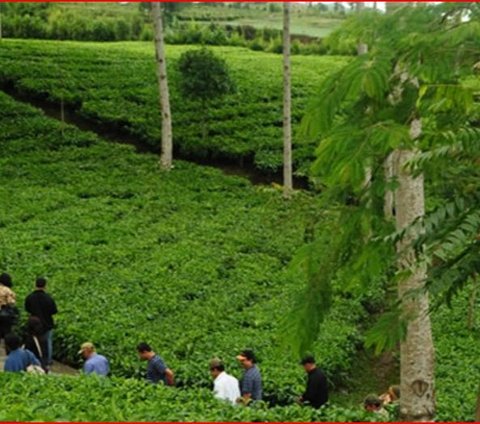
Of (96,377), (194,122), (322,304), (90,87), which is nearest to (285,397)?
(96,377)

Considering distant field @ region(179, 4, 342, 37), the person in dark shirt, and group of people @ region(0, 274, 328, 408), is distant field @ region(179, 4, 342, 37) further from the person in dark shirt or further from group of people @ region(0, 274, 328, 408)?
group of people @ region(0, 274, 328, 408)

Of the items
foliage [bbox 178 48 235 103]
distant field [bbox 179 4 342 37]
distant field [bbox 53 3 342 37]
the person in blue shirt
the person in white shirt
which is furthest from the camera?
distant field [bbox 53 3 342 37]

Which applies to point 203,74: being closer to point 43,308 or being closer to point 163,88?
point 163,88

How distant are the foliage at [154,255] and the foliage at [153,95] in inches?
61.2

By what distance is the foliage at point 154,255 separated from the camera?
13.1m

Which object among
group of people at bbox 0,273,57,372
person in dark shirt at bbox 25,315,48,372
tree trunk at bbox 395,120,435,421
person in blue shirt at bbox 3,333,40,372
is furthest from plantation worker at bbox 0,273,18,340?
tree trunk at bbox 395,120,435,421

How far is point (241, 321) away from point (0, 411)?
6.31m

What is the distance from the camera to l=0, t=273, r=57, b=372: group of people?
1059 cm

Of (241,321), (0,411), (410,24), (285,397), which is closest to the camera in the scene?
(410,24)

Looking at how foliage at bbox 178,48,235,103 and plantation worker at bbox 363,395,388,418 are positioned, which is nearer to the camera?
plantation worker at bbox 363,395,388,418

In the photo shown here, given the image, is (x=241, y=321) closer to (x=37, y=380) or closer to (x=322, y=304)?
(x=37, y=380)

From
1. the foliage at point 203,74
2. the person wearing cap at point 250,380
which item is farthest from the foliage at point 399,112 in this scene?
the foliage at point 203,74

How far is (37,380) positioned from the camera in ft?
32.1

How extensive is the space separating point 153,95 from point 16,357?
69.1 feet
